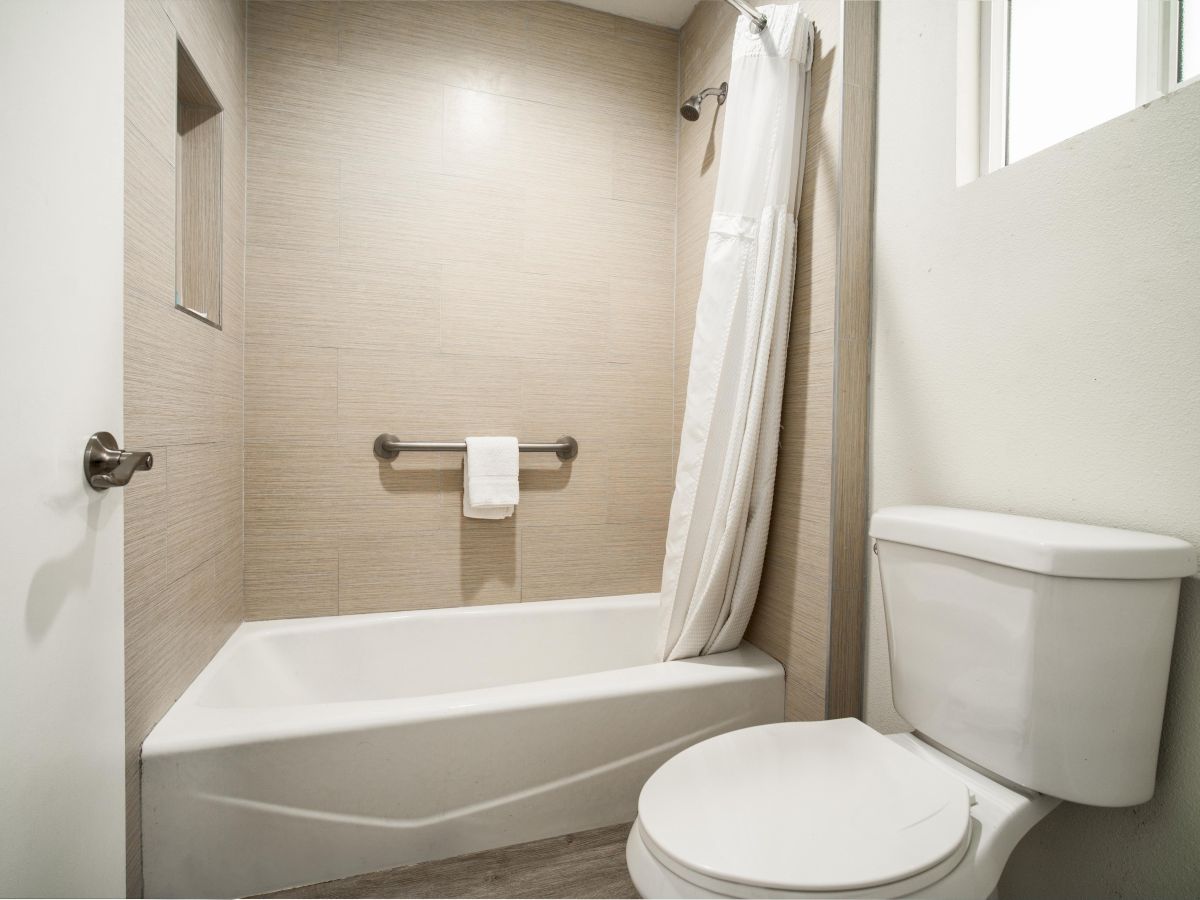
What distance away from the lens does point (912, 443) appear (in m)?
1.26

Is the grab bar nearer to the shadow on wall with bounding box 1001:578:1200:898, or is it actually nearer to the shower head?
the shower head

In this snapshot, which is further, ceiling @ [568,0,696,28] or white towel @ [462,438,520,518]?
ceiling @ [568,0,696,28]

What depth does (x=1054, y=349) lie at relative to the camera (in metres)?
1.00

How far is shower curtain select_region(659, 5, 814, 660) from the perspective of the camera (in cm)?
142

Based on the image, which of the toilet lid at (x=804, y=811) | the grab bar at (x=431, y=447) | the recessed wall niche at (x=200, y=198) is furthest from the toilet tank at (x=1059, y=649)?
the recessed wall niche at (x=200, y=198)

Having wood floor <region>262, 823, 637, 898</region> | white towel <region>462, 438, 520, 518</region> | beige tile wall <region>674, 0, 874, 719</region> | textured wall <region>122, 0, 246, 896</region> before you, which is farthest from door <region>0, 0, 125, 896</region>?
beige tile wall <region>674, 0, 874, 719</region>

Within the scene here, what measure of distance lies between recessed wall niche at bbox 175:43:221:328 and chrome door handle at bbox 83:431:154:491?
28.2 inches

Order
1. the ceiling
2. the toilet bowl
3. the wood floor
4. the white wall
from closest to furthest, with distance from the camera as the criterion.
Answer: the toilet bowl
the white wall
the wood floor
the ceiling

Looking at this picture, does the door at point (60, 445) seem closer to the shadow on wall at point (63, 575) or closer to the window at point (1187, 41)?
the shadow on wall at point (63, 575)

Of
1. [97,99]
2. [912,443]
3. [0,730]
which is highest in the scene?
[97,99]

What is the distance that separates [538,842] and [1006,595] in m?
1.09

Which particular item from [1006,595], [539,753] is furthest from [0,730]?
[1006,595]

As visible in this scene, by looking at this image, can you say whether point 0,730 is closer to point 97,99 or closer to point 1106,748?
point 97,99

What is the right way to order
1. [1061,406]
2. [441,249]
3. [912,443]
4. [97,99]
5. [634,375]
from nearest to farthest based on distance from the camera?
[97,99]
[1061,406]
[912,443]
[441,249]
[634,375]
